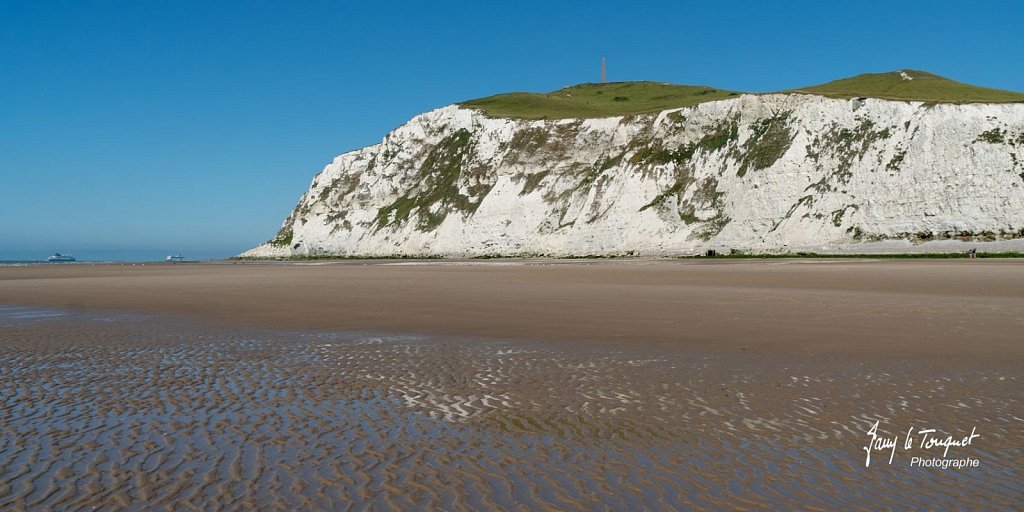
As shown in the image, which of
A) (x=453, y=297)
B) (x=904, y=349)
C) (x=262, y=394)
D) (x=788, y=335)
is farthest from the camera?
(x=453, y=297)

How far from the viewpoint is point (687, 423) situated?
7.45m

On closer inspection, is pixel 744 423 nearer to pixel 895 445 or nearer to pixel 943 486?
pixel 895 445

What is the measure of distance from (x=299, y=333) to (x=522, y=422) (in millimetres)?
8769

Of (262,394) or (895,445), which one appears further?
(262,394)

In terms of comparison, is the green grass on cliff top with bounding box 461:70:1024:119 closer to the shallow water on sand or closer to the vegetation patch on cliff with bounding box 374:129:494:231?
the vegetation patch on cliff with bounding box 374:129:494:231

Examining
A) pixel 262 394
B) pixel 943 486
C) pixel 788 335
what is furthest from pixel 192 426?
pixel 788 335

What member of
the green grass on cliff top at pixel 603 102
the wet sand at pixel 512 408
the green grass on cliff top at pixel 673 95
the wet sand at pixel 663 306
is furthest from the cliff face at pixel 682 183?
the wet sand at pixel 512 408

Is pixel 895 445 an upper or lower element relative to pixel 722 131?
lower

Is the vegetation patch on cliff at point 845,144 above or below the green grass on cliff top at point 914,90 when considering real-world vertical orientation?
below

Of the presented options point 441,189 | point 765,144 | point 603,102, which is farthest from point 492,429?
point 603,102

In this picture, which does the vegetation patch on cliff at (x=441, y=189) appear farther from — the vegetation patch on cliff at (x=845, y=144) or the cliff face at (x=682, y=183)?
the vegetation patch on cliff at (x=845, y=144)

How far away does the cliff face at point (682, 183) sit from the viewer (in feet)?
171

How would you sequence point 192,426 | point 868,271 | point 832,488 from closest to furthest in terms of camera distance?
point 832,488 → point 192,426 → point 868,271

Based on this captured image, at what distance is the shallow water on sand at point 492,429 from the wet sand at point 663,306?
2021 mm
